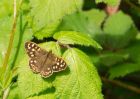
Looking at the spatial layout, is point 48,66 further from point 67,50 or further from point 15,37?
point 15,37

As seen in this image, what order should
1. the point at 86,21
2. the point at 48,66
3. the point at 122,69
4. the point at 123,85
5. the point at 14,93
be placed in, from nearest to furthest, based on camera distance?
the point at 48,66 < the point at 14,93 < the point at 122,69 < the point at 123,85 < the point at 86,21

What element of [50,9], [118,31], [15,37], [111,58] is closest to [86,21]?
[118,31]

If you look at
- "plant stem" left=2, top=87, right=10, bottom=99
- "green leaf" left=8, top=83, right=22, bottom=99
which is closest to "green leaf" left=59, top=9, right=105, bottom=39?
"green leaf" left=8, top=83, right=22, bottom=99

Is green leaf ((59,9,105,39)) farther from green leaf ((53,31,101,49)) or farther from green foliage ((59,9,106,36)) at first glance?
green leaf ((53,31,101,49))

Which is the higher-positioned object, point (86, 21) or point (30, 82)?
point (30, 82)

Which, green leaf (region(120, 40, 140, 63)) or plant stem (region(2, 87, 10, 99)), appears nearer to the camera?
plant stem (region(2, 87, 10, 99))
